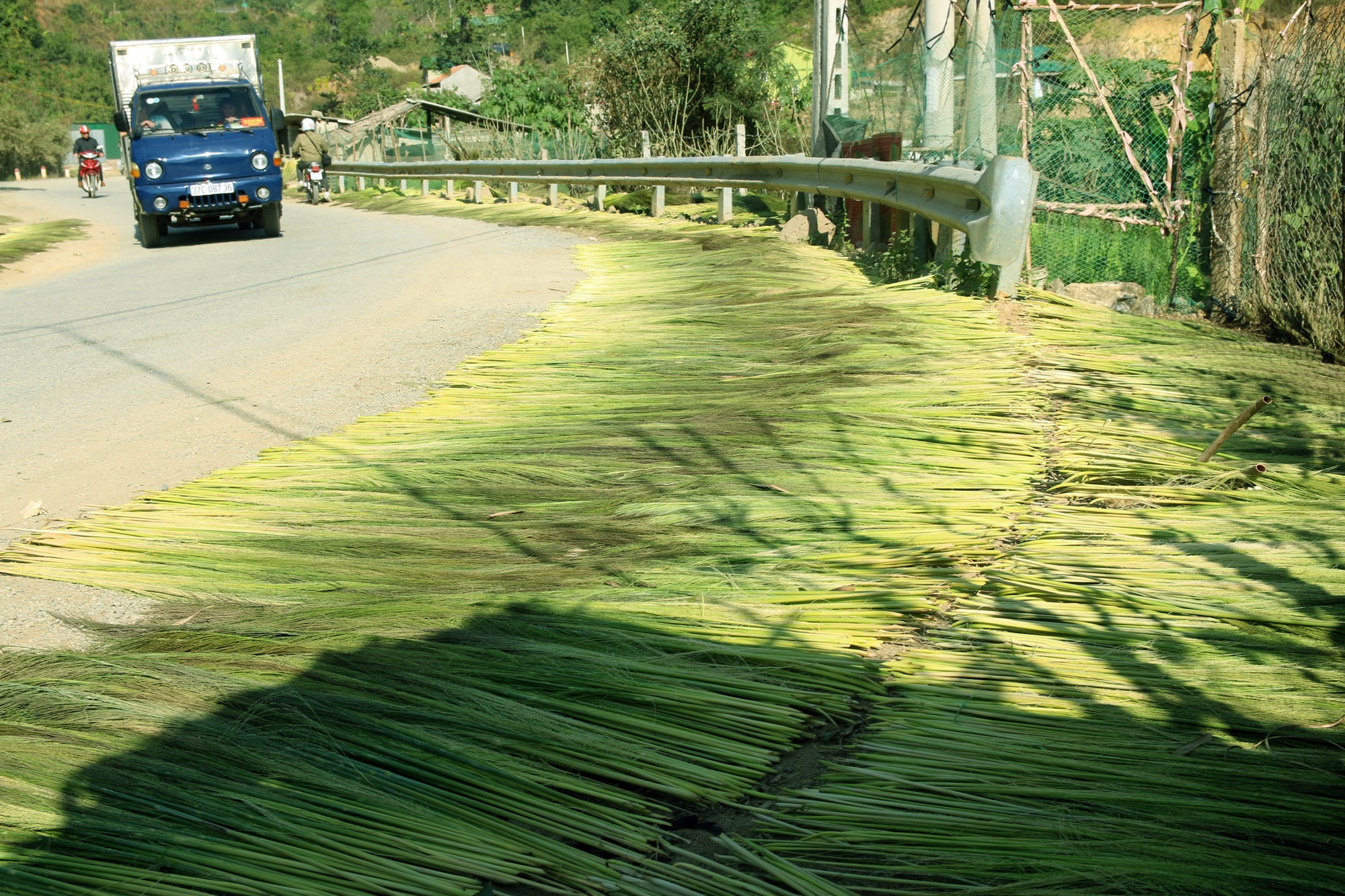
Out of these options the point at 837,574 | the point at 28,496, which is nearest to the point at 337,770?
the point at 837,574

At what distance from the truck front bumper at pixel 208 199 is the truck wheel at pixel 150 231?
16cm

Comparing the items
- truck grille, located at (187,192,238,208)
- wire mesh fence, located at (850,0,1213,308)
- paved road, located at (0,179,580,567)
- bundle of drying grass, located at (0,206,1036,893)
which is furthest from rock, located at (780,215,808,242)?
truck grille, located at (187,192,238,208)

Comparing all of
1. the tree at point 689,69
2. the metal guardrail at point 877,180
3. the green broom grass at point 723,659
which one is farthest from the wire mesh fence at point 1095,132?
the tree at point 689,69

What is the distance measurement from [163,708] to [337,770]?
46 centimetres

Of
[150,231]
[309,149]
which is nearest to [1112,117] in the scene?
[150,231]

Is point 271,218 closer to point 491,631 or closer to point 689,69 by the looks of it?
point 689,69

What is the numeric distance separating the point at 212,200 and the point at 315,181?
34.4 ft

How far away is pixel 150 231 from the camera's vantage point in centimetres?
1563

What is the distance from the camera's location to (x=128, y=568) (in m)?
3.18

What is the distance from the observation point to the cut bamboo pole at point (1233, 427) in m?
3.20

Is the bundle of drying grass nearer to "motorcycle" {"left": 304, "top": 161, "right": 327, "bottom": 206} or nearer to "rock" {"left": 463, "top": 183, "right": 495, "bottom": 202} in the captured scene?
"rock" {"left": 463, "top": 183, "right": 495, "bottom": 202}

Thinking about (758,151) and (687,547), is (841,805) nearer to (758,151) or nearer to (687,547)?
(687,547)

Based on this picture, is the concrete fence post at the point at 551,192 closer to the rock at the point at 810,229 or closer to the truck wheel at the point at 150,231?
the truck wheel at the point at 150,231

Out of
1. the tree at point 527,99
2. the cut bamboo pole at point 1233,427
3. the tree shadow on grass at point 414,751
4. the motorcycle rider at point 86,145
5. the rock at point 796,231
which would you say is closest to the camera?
the tree shadow on grass at point 414,751
